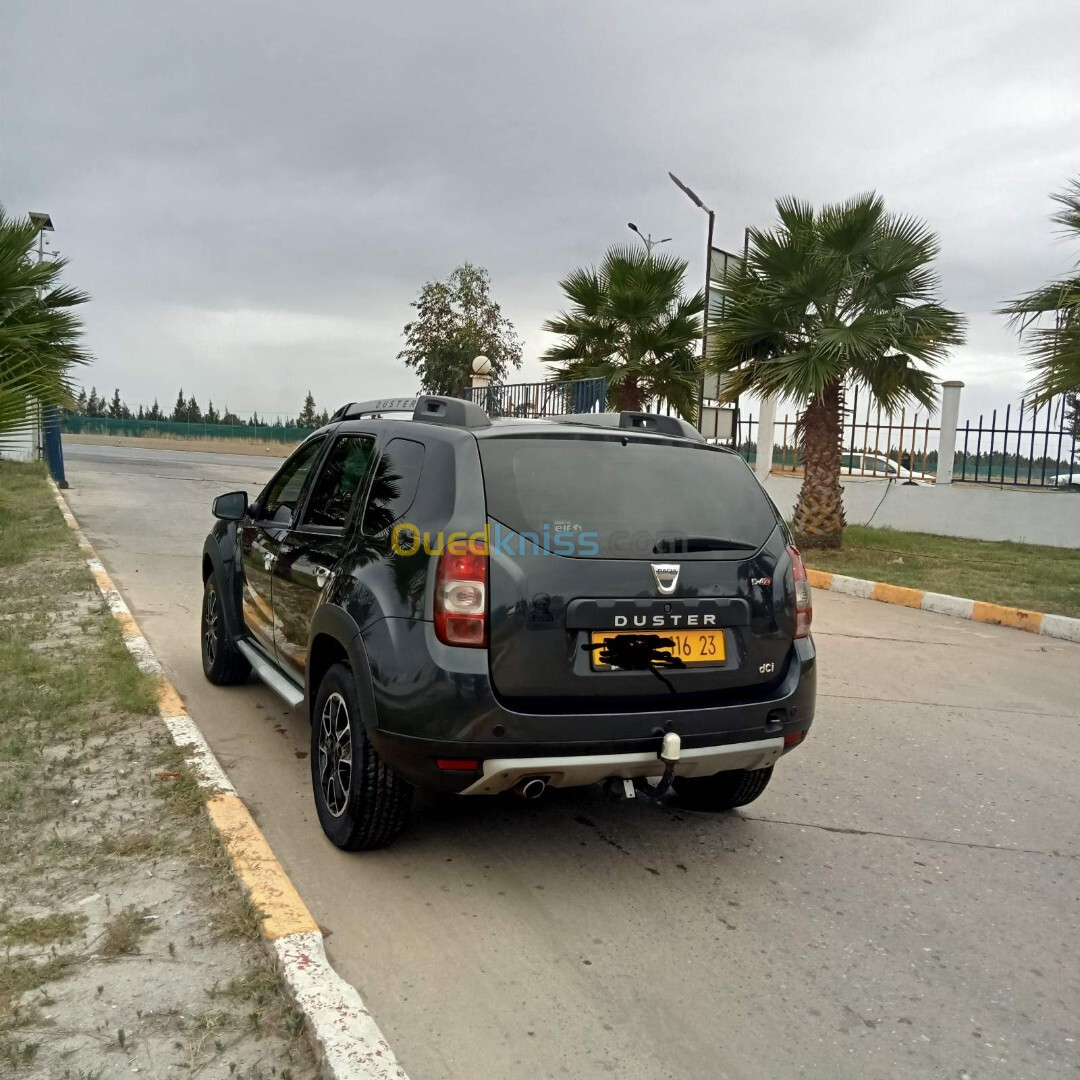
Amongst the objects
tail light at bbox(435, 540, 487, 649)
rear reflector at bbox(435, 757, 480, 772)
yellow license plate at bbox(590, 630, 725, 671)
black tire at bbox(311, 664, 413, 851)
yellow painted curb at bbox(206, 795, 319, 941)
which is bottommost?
yellow painted curb at bbox(206, 795, 319, 941)

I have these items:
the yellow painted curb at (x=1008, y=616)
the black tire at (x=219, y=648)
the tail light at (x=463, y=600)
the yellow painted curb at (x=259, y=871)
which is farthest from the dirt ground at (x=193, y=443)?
the tail light at (x=463, y=600)

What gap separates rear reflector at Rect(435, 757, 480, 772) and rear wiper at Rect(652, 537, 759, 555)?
0.96 m

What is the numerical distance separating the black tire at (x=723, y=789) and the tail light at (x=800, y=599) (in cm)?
64

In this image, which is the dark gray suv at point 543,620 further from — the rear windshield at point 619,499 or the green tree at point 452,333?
the green tree at point 452,333

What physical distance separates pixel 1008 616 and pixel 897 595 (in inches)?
55.0

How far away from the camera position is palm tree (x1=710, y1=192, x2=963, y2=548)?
1316cm

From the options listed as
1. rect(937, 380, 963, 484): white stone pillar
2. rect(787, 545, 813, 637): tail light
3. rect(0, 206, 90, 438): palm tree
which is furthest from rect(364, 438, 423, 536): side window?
rect(937, 380, 963, 484): white stone pillar

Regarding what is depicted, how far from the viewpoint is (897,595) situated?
10.8 metres

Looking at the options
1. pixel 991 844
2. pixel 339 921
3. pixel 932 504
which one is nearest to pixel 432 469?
pixel 339 921

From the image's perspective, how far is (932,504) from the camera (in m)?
17.5

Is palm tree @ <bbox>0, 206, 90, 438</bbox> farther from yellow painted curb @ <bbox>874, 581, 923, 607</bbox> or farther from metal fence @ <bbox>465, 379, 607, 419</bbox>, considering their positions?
yellow painted curb @ <bbox>874, 581, 923, 607</bbox>

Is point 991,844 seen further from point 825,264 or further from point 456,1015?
point 825,264

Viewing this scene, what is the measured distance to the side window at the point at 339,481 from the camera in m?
4.13

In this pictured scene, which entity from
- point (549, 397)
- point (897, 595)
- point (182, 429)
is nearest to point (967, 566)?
point (897, 595)
